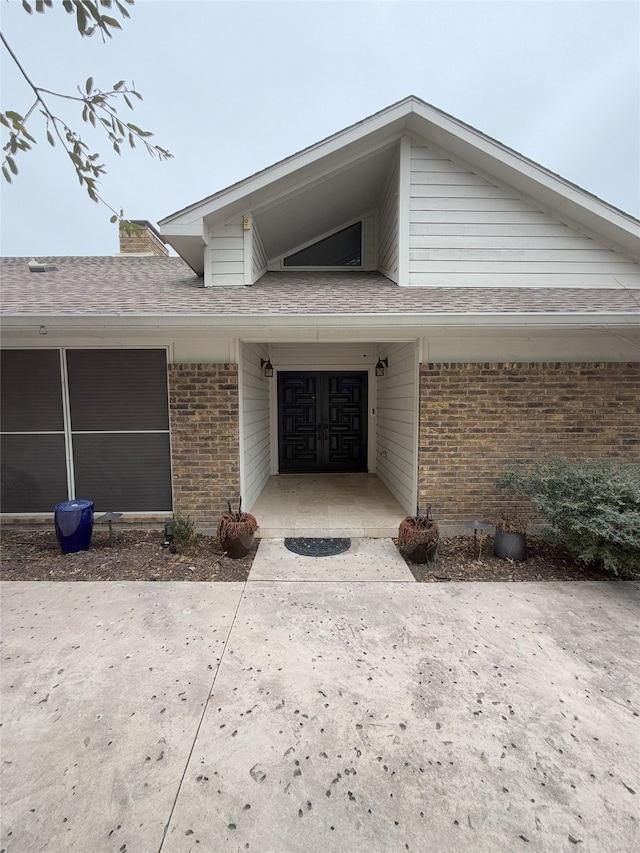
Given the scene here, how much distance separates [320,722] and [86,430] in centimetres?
423

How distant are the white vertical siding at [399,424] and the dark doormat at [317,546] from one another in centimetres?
112

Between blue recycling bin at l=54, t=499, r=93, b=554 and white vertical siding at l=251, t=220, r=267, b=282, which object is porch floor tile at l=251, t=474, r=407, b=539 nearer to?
blue recycling bin at l=54, t=499, r=93, b=554

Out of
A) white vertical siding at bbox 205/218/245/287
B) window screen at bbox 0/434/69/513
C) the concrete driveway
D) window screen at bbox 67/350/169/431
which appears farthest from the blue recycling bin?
white vertical siding at bbox 205/218/245/287

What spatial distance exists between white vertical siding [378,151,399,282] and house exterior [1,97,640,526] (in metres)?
0.11

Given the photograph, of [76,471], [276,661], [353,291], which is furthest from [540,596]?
[76,471]

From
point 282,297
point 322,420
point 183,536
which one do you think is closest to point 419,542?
point 183,536

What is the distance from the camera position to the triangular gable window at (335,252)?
270 inches

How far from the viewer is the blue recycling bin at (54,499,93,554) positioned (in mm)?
4367

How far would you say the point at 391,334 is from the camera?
482 cm

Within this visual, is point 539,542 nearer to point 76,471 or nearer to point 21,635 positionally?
point 21,635

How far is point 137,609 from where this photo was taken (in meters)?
3.37

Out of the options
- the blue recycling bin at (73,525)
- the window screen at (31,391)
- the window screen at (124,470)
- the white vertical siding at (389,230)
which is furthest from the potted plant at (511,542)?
the window screen at (31,391)

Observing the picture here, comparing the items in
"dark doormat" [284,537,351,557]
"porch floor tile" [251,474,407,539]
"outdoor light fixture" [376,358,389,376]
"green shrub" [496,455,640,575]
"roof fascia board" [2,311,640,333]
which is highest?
"roof fascia board" [2,311,640,333]

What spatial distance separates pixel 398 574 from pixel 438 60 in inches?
433
